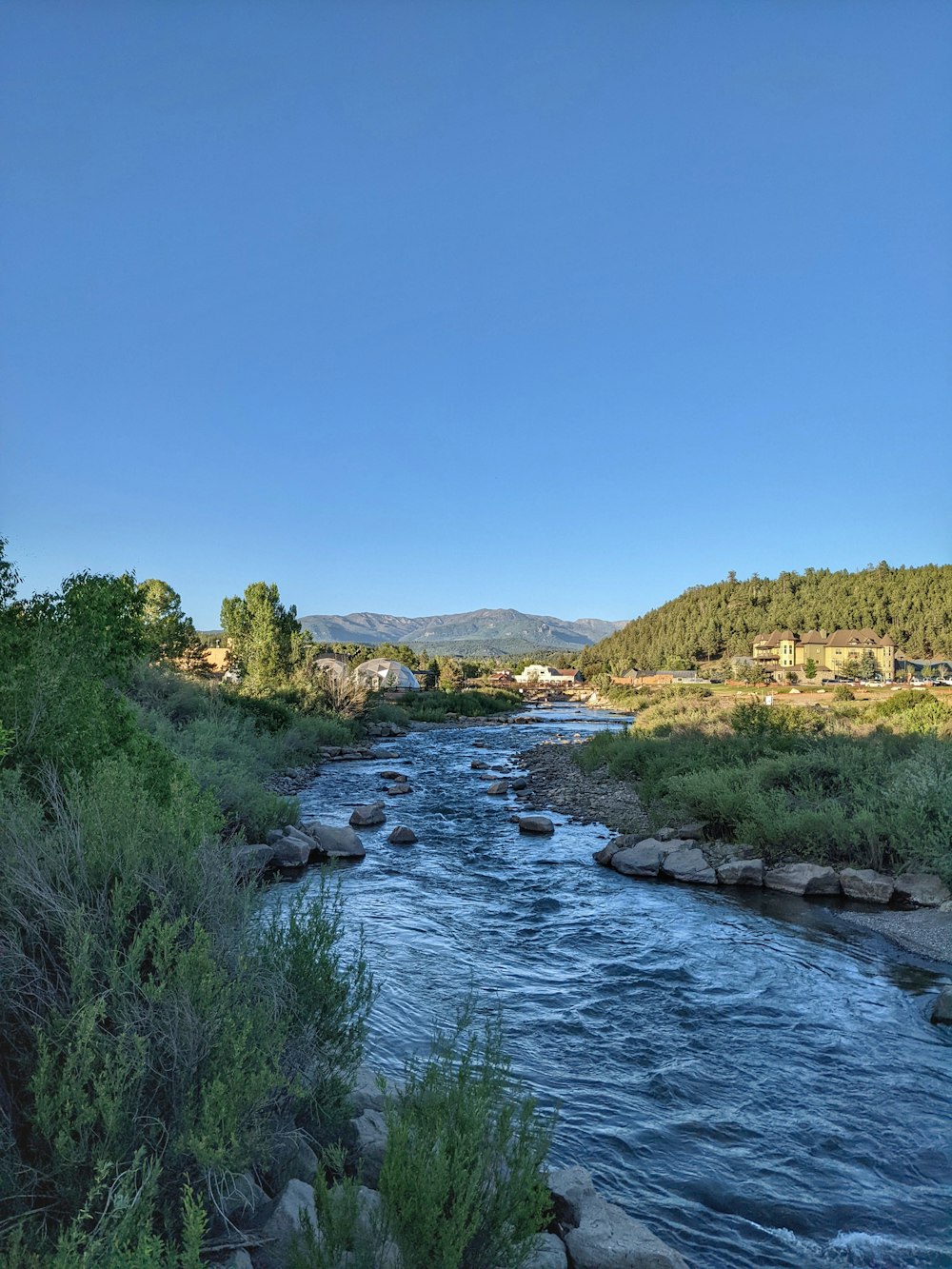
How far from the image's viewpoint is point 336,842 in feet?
49.6

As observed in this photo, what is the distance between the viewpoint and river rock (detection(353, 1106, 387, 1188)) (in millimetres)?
4180

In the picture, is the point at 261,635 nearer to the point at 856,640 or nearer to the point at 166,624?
the point at 166,624

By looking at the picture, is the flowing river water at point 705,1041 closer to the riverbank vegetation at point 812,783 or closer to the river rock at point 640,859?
the river rock at point 640,859

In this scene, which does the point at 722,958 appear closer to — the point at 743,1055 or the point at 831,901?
the point at 743,1055

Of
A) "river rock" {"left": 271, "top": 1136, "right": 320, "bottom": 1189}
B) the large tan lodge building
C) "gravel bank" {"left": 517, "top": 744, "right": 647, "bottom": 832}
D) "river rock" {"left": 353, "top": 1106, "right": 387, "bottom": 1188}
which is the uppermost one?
the large tan lodge building

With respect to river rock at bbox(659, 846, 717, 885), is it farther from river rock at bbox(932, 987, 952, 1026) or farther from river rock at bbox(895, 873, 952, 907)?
river rock at bbox(932, 987, 952, 1026)

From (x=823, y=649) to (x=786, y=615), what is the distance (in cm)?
2298

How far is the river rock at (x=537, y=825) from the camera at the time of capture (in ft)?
56.7

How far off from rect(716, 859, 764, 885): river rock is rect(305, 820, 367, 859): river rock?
6990mm

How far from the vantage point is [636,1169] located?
530cm

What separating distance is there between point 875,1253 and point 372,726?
131ft

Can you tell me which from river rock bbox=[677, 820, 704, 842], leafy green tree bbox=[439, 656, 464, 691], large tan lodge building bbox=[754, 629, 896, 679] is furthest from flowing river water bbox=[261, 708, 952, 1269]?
large tan lodge building bbox=[754, 629, 896, 679]

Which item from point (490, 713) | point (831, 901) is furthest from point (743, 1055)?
point (490, 713)

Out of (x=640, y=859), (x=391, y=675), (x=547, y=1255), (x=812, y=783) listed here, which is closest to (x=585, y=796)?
(x=812, y=783)
